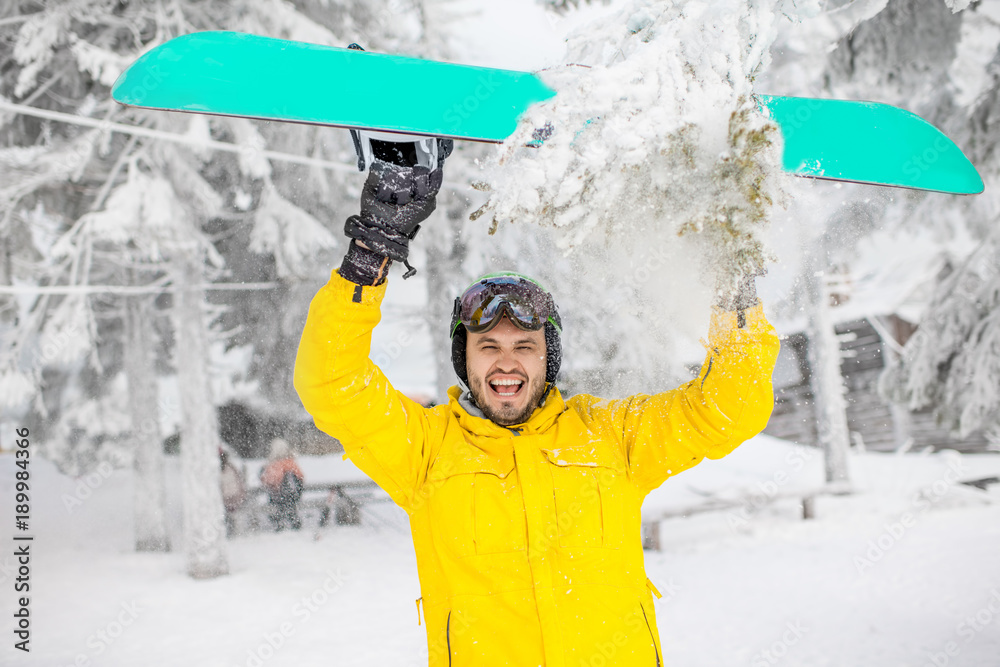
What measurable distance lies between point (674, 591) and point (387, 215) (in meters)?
6.48

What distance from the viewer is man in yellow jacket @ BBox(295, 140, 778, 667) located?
5.84ft

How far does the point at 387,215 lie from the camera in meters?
1.80

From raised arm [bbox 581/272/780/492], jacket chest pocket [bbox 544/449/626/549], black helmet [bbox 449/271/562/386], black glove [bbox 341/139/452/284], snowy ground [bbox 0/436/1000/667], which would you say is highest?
black glove [bbox 341/139/452/284]

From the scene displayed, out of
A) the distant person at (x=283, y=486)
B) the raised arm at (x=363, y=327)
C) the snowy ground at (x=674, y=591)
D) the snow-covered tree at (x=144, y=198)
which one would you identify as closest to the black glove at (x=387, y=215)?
the raised arm at (x=363, y=327)

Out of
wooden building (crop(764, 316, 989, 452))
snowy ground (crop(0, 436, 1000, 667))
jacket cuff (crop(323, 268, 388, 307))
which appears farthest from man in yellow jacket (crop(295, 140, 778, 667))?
wooden building (crop(764, 316, 989, 452))

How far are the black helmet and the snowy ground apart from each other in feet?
12.5

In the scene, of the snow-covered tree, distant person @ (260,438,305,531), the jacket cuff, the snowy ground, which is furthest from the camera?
distant person @ (260,438,305,531)

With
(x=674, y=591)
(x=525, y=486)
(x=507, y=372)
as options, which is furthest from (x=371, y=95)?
(x=674, y=591)

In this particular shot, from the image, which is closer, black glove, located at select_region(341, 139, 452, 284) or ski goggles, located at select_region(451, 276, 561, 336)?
black glove, located at select_region(341, 139, 452, 284)

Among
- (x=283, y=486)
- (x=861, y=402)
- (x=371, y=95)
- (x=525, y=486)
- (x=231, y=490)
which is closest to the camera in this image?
(x=525, y=486)

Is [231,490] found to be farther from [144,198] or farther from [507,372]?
[507,372]

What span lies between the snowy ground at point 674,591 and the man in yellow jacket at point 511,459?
150 inches

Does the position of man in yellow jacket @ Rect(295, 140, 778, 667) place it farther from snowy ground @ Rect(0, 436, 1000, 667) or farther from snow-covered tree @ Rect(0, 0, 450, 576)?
snow-covered tree @ Rect(0, 0, 450, 576)

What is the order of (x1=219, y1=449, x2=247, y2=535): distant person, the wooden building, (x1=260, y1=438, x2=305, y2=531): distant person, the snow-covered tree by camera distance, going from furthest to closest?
the wooden building
(x1=260, y1=438, x2=305, y2=531): distant person
(x1=219, y1=449, x2=247, y2=535): distant person
the snow-covered tree
